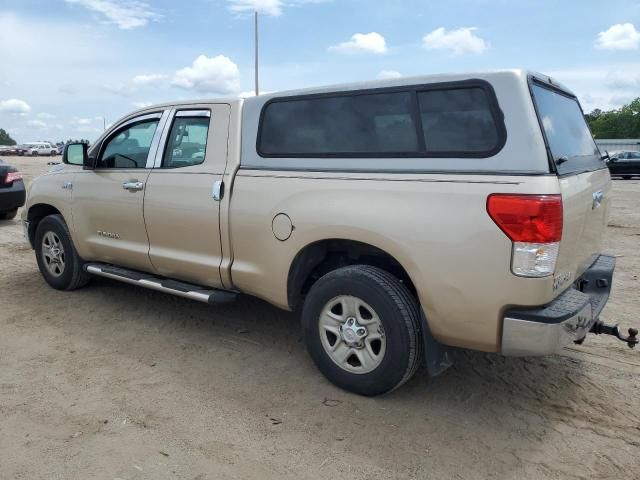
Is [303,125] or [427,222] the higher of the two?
[303,125]

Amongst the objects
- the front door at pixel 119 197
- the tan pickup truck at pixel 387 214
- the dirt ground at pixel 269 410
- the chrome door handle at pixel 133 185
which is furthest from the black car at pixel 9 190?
the chrome door handle at pixel 133 185

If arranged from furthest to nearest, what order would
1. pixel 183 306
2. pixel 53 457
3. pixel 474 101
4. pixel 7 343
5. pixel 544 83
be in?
1. pixel 183 306
2. pixel 7 343
3. pixel 544 83
4. pixel 474 101
5. pixel 53 457

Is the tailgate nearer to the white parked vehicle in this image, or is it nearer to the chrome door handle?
the chrome door handle

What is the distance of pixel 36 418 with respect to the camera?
3215 millimetres

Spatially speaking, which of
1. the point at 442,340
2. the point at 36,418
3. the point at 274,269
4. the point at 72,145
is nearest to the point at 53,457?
the point at 36,418

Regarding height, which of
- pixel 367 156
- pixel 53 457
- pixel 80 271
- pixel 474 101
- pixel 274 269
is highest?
pixel 474 101

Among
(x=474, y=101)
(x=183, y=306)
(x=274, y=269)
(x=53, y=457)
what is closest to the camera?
(x=53, y=457)

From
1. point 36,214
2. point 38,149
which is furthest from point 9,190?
point 38,149

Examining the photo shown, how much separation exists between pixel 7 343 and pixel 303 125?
2.86 m

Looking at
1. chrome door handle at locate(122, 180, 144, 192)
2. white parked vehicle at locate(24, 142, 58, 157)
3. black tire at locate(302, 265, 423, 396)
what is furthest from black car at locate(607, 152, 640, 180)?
white parked vehicle at locate(24, 142, 58, 157)

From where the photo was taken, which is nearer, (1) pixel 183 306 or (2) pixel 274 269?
(2) pixel 274 269

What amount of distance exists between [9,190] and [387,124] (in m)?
9.04

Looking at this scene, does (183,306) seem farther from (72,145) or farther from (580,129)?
(580,129)

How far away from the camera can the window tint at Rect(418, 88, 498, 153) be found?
298cm
